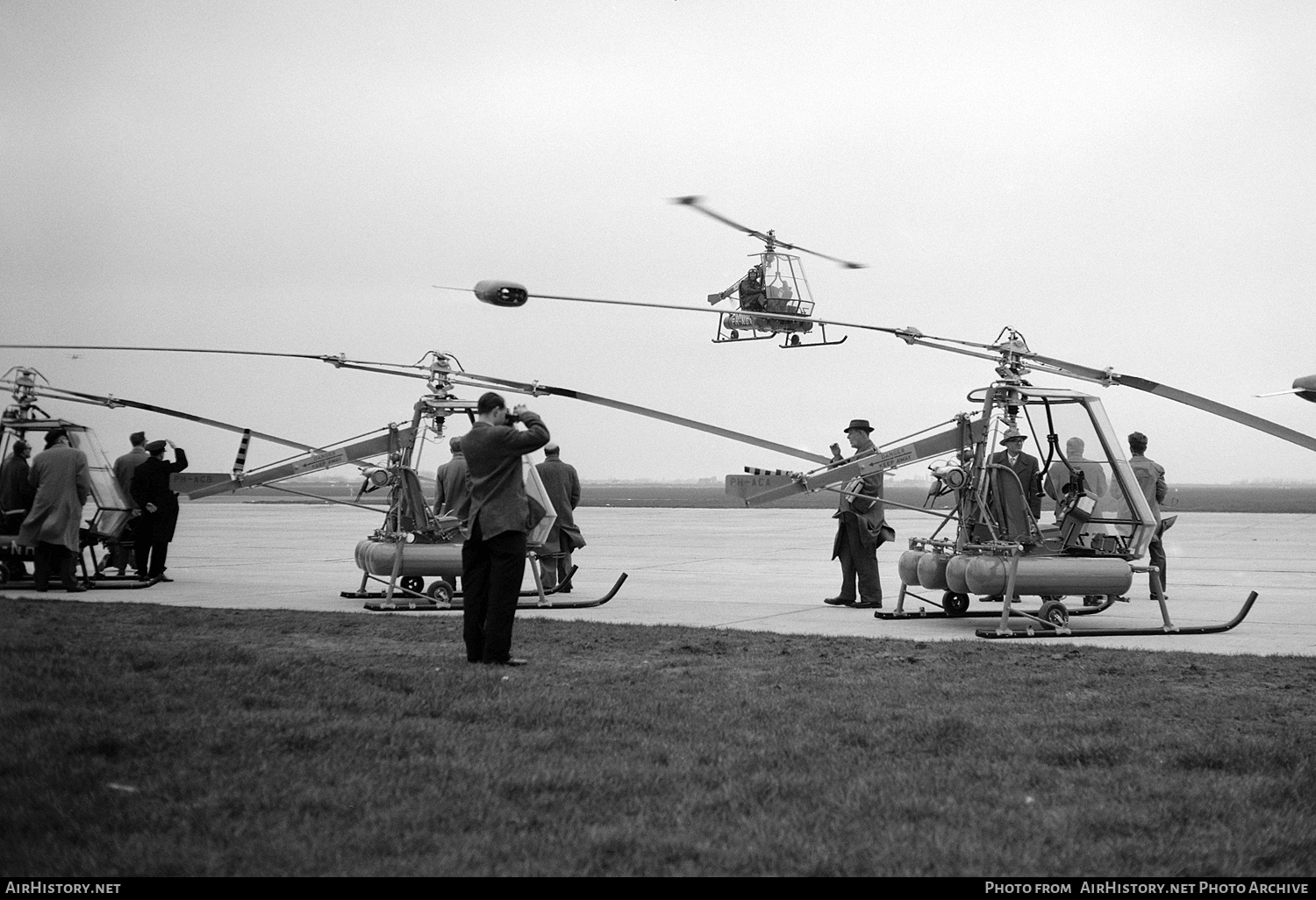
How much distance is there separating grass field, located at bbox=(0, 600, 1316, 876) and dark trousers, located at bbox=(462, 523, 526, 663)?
1.07 feet

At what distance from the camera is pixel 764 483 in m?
11.0

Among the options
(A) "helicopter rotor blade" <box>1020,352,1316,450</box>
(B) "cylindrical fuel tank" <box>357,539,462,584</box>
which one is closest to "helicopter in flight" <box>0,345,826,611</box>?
(B) "cylindrical fuel tank" <box>357,539,462,584</box>

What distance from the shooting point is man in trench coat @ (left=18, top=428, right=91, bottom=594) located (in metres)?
12.9

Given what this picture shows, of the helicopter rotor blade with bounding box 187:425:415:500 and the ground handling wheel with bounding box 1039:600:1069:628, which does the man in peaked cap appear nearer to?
the helicopter rotor blade with bounding box 187:425:415:500

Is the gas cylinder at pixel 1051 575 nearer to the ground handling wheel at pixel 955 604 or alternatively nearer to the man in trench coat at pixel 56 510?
the ground handling wheel at pixel 955 604

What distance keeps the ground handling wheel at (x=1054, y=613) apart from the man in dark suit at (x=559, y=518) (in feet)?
15.7

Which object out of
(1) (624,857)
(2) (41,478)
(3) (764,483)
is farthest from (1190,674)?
(2) (41,478)

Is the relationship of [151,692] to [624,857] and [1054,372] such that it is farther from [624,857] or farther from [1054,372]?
[1054,372]

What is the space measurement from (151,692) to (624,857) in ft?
10.2

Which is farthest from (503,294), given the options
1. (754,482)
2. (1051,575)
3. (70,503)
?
(70,503)

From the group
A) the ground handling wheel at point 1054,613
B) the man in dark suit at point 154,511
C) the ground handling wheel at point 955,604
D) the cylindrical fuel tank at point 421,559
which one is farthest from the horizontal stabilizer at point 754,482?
the man in dark suit at point 154,511

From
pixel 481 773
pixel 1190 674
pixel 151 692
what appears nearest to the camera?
pixel 481 773

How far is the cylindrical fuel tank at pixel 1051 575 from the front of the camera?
10.1 meters
